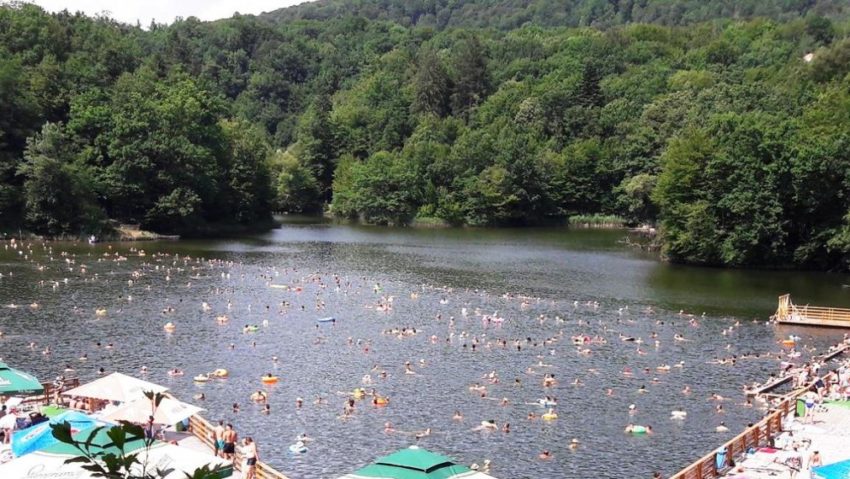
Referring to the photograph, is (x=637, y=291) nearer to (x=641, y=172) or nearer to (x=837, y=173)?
(x=837, y=173)

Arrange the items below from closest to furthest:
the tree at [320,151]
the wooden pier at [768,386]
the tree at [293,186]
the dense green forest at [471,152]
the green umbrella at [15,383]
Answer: the green umbrella at [15,383] < the wooden pier at [768,386] < the dense green forest at [471,152] < the tree at [293,186] < the tree at [320,151]

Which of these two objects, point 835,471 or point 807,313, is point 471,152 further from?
point 835,471

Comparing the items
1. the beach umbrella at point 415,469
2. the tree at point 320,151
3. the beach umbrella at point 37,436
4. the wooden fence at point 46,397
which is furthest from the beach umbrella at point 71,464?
the tree at point 320,151

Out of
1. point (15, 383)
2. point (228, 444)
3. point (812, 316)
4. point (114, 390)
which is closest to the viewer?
point (228, 444)

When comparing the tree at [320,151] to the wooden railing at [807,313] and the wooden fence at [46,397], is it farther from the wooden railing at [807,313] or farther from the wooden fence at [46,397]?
the wooden fence at [46,397]

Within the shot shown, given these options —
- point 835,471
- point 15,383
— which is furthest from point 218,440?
point 835,471

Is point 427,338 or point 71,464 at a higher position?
point 71,464

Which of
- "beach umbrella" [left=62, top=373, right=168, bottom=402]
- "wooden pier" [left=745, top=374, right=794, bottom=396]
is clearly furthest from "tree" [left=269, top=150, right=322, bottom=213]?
"beach umbrella" [left=62, top=373, right=168, bottom=402]
